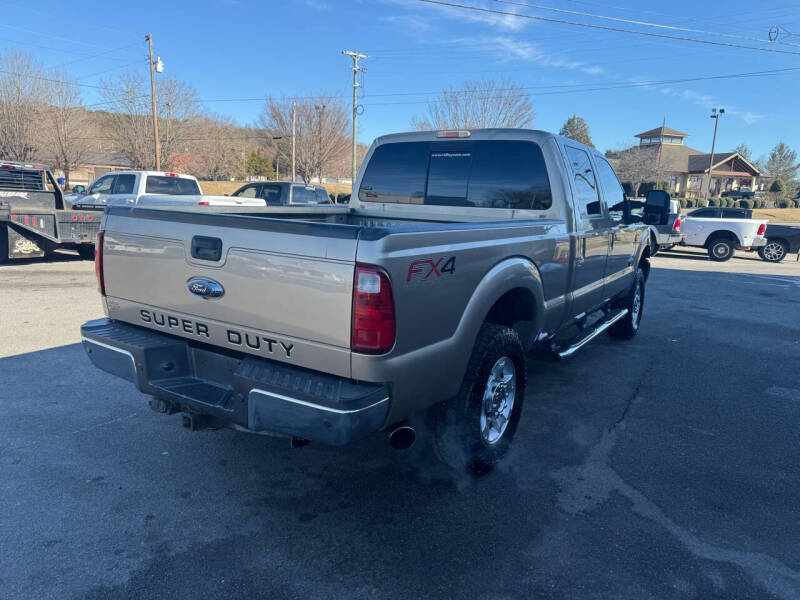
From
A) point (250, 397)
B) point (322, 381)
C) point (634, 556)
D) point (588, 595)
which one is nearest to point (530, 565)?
point (588, 595)

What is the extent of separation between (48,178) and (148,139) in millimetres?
36687

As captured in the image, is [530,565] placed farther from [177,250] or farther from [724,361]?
[724,361]

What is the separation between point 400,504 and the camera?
311 centimetres

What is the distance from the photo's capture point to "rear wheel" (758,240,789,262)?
57.8 feet

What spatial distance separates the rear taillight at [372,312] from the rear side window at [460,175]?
87.7 inches

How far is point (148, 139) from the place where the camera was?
43.8 metres

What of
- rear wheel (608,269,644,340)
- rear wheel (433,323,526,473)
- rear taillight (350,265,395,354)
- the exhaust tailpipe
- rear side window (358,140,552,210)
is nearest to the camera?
rear taillight (350,265,395,354)

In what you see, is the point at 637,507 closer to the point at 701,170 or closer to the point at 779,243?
the point at 779,243

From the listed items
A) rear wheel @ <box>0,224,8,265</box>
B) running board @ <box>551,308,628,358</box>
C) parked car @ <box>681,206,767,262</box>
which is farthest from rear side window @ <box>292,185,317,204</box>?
parked car @ <box>681,206,767,262</box>

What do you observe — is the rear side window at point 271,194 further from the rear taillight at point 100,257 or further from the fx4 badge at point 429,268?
the fx4 badge at point 429,268

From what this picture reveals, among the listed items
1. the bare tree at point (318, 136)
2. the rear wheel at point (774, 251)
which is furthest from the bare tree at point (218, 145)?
the rear wheel at point (774, 251)

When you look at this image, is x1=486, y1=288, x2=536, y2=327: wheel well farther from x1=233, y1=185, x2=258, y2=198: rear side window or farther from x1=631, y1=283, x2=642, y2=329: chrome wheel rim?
x1=233, y1=185, x2=258, y2=198: rear side window

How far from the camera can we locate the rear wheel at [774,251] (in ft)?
57.8

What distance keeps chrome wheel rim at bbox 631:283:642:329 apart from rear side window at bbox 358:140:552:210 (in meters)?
3.33
